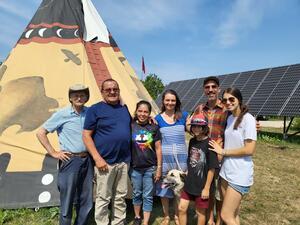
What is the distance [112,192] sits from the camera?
4.06 m

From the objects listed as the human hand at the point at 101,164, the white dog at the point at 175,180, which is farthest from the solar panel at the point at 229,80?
the human hand at the point at 101,164

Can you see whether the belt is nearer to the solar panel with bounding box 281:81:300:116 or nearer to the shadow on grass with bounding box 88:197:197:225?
the shadow on grass with bounding box 88:197:197:225

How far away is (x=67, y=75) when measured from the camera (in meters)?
5.68

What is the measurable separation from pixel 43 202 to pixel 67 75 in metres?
2.17

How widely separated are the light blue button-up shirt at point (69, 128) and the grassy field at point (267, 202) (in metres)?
1.28

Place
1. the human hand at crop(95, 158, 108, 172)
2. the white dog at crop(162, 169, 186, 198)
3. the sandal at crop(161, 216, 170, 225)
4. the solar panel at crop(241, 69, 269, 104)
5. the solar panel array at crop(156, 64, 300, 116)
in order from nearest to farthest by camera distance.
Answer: the human hand at crop(95, 158, 108, 172) < the white dog at crop(162, 169, 186, 198) < the sandal at crop(161, 216, 170, 225) < the solar panel array at crop(156, 64, 300, 116) < the solar panel at crop(241, 69, 269, 104)

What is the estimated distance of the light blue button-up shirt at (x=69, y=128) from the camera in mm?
3771

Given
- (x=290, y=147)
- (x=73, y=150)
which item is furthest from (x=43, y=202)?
(x=290, y=147)

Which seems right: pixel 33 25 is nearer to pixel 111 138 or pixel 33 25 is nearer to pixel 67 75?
pixel 67 75

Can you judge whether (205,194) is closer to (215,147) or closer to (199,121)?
(215,147)

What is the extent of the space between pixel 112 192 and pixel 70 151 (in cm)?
76

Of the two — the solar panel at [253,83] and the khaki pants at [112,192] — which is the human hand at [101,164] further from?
the solar panel at [253,83]

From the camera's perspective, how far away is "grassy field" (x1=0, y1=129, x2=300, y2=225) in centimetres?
449

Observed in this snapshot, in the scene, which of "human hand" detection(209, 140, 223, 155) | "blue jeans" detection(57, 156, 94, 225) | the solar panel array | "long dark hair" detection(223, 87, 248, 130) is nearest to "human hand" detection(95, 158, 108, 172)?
"blue jeans" detection(57, 156, 94, 225)
